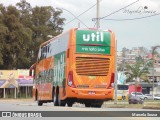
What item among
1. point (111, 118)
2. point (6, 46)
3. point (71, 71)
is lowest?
point (111, 118)

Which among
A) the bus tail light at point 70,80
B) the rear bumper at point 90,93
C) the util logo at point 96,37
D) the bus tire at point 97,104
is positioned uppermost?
the util logo at point 96,37

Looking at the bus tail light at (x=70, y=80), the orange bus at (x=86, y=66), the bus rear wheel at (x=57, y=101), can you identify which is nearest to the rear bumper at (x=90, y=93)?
the orange bus at (x=86, y=66)

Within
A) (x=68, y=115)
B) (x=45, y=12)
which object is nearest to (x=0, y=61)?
(x=45, y=12)

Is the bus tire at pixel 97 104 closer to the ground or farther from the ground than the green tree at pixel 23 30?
closer to the ground

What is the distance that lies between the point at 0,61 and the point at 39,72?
1573 inches

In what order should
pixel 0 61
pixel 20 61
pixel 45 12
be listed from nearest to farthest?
1. pixel 0 61
2. pixel 20 61
3. pixel 45 12

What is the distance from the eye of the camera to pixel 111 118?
1697cm

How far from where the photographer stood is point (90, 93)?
2772 cm

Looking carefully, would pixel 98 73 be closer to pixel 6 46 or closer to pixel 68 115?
pixel 68 115

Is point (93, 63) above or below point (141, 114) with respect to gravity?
above

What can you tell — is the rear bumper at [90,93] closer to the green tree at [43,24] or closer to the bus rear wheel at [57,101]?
the bus rear wheel at [57,101]

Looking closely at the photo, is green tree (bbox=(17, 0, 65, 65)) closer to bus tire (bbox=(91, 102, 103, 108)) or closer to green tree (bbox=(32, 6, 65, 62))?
green tree (bbox=(32, 6, 65, 62))

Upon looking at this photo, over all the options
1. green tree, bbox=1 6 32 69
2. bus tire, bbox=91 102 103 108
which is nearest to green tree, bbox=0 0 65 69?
green tree, bbox=1 6 32 69

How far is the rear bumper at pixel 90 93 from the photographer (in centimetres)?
2739
